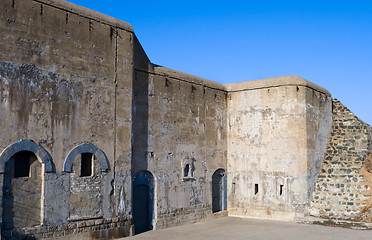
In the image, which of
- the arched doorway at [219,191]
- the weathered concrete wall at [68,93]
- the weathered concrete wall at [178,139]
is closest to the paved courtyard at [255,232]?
the weathered concrete wall at [178,139]

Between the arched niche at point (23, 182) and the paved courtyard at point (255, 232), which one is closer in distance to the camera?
the arched niche at point (23, 182)

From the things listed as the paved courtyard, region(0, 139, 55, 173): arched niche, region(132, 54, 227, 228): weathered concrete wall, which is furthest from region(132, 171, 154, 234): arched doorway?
region(0, 139, 55, 173): arched niche

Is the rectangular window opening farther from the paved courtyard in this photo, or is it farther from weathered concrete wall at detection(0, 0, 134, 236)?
the paved courtyard

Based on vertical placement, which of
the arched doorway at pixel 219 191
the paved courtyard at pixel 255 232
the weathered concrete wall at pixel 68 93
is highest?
the weathered concrete wall at pixel 68 93

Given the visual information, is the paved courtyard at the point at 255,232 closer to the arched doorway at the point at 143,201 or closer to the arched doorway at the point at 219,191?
the arched doorway at the point at 143,201

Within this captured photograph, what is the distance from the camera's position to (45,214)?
9.38 m

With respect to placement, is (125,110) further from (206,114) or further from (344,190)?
(344,190)

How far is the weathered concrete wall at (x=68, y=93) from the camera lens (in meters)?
9.06

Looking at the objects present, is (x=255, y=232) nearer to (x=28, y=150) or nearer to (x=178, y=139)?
(x=178, y=139)

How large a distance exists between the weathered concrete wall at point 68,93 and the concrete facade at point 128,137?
1.2 inches

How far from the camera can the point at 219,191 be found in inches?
642

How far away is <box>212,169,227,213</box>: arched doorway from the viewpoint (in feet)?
52.4

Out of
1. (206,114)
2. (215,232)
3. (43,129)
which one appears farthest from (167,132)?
A: (43,129)

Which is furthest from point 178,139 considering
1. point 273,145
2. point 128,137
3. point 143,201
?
point 273,145
